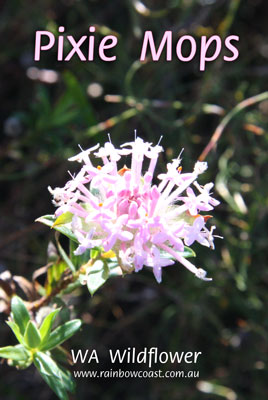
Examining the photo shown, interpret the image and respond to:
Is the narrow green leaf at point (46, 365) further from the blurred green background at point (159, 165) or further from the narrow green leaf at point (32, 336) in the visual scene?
the blurred green background at point (159, 165)

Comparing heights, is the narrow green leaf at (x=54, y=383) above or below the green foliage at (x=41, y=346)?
below

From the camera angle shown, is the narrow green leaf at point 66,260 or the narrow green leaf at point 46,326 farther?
the narrow green leaf at point 66,260

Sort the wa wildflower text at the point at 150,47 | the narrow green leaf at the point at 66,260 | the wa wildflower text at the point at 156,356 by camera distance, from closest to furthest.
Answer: the narrow green leaf at the point at 66,260
the wa wildflower text at the point at 156,356
the wa wildflower text at the point at 150,47

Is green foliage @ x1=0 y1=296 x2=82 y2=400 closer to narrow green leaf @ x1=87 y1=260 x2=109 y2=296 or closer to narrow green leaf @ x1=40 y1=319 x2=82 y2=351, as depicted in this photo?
narrow green leaf @ x1=40 y1=319 x2=82 y2=351

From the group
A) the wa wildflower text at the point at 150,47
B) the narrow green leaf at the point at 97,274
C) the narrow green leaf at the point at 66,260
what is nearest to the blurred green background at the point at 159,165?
the wa wildflower text at the point at 150,47

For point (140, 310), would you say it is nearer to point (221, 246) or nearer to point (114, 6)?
point (221, 246)

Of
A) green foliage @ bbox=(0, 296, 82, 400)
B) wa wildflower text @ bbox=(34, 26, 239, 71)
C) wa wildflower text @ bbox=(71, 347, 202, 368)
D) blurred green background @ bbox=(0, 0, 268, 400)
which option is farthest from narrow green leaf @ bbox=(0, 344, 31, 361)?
wa wildflower text @ bbox=(34, 26, 239, 71)
